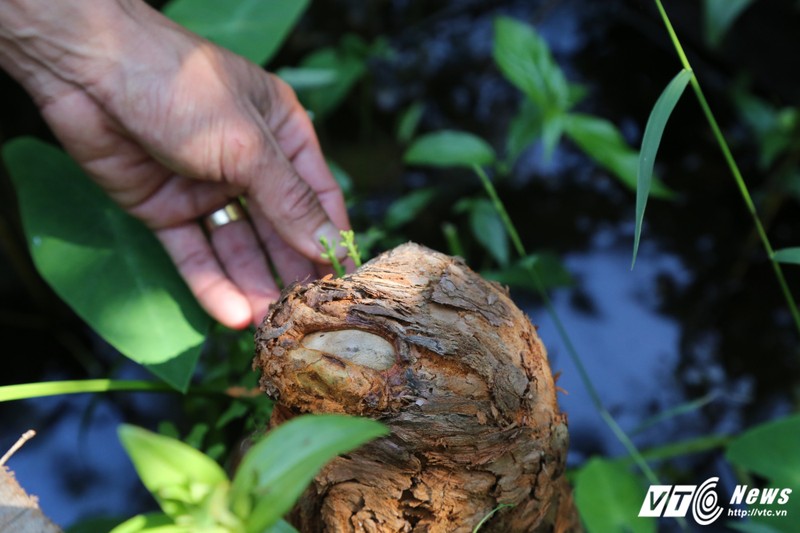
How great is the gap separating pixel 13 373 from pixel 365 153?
42.2 inches

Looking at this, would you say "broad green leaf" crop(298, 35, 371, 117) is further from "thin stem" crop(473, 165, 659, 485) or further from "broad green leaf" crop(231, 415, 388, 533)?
"broad green leaf" crop(231, 415, 388, 533)

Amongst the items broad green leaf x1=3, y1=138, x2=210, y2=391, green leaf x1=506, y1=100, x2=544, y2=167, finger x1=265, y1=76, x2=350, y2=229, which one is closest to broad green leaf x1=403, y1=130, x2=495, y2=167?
green leaf x1=506, y1=100, x2=544, y2=167

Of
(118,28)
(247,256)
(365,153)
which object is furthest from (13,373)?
(365,153)

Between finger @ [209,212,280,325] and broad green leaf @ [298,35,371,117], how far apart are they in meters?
0.61

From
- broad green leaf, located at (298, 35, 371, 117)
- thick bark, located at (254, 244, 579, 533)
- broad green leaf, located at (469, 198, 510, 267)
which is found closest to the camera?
thick bark, located at (254, 244, 579, 533)

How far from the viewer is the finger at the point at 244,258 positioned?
113 cm

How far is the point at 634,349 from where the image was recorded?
1.58 m

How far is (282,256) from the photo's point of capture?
1.16 metres

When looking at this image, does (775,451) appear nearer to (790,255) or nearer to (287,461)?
(790,255)

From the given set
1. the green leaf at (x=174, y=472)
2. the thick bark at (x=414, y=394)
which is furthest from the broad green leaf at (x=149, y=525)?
the thick bark at (x=414, y=394)

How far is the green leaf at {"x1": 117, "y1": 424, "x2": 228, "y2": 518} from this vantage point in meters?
0.52

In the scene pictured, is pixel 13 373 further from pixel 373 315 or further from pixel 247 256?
pixel 373 315

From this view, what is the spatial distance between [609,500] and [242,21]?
1174 millimetres

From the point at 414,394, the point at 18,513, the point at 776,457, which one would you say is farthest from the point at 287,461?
the point at 776,457
